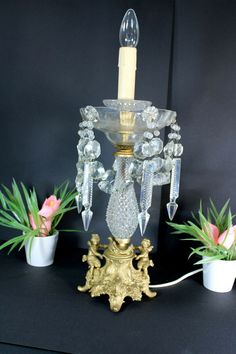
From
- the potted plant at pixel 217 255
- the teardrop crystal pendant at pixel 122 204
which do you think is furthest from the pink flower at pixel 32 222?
the potted plant at pixel 217 255

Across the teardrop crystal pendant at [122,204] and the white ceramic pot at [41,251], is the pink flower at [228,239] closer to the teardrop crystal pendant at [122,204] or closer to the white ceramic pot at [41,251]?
the teardrop crystal pendant at [122,204]

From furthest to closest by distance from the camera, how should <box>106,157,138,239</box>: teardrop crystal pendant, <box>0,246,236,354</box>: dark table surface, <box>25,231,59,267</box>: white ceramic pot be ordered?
<box>25,231,59,267</box>: white ceramic pot, <box>106,157,138,239</box>: teardrop crystal pendant, <box>0,246,236,354</box>: dark table surface

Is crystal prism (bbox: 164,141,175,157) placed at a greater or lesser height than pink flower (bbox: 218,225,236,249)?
greater

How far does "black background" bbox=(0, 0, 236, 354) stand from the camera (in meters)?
0.91

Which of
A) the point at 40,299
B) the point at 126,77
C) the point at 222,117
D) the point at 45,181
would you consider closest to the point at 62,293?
the point at 40,299

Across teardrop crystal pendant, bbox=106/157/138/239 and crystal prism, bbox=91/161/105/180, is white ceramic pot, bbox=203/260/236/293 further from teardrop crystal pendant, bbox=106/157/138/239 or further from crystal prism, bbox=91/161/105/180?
crystal prism, bbox=91/161/105/180

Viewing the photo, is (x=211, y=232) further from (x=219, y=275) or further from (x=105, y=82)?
(x=105, y=82)

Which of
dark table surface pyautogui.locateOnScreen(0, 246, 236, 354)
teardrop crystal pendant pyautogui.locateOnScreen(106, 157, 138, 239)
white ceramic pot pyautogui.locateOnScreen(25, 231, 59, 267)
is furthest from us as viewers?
white ceramic pot pyautogui.locateOnScreen(25, 231, 59, 267)

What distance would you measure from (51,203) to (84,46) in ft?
1.48

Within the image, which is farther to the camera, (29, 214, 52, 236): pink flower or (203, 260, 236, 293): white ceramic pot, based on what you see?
(29, 214, 52, 236): pink flower

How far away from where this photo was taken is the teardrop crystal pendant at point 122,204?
29.7 inches

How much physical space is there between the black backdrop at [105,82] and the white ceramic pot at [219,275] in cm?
19

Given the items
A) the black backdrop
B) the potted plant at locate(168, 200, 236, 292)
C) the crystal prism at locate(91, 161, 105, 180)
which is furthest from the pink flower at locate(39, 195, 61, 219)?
the potted plant at locate(168, 200, 236, 292)

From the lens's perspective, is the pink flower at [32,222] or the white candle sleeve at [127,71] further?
the pink flower at [32,222]
